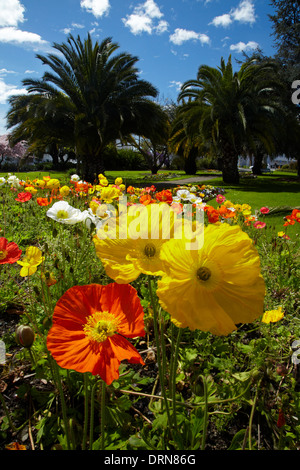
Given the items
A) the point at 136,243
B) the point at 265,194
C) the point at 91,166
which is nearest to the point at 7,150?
the point at 91,166

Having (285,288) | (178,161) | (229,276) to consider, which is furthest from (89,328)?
(178,161)

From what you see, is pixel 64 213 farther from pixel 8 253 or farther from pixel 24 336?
pixel 24 336

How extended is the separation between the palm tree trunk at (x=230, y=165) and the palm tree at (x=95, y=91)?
12.3 ft

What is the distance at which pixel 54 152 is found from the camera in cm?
2589

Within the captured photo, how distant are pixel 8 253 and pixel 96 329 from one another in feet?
1.89

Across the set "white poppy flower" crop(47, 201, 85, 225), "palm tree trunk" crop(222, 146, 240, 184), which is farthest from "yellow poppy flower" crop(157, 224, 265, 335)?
"palm tree trunk" crop(222, 146, 240, 184)

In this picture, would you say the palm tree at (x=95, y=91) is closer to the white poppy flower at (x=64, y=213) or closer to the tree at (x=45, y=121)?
the tree at (x=45, y=121)

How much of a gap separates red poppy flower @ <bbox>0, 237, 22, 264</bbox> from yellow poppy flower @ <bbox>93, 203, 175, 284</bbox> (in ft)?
1.63

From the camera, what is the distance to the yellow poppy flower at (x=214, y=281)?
509 millimetres

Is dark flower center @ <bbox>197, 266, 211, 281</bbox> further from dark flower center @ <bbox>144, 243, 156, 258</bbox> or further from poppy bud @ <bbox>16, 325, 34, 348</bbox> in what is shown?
poppy bud @ <bbox>16, 325, 34, 348</bbox>

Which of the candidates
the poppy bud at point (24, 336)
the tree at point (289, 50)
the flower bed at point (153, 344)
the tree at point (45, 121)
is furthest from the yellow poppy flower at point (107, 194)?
A: the tree at point (289, 50)

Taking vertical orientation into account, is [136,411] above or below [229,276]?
below
